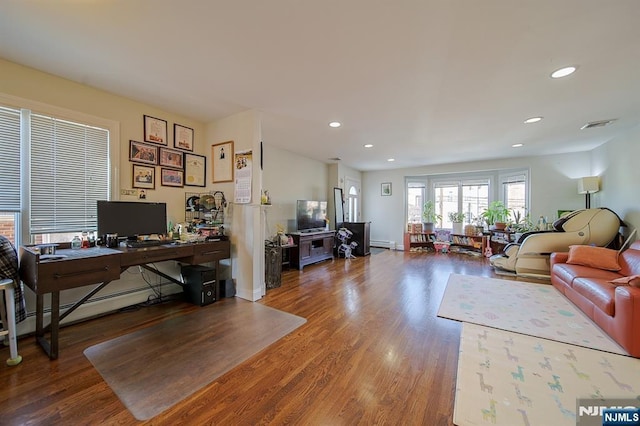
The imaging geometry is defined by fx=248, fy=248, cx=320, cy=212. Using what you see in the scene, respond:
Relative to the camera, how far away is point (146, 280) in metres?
3.08

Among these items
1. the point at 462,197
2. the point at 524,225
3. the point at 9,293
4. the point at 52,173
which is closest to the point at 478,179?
the point at 462,197

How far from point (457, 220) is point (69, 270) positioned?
768 centimetres

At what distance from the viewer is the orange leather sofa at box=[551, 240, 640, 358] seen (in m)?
2.00

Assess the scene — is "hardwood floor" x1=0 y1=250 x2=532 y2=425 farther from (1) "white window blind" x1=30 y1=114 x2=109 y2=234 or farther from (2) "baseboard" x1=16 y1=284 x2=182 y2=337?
(1) "white window blind" x1=30 y1=114 x2=109 y2=234

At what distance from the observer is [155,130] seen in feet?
10.2

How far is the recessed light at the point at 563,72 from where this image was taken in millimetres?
2201

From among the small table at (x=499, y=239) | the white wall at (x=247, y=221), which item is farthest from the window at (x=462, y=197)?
the white wall at (x=247, y=221)

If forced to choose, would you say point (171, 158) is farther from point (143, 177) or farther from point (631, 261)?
point (631, 261)

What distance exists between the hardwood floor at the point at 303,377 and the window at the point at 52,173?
41.1 inches

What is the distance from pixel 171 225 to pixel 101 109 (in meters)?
1.46

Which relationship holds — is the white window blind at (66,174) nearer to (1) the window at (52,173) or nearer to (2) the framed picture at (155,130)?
(1) the window at (52,173)

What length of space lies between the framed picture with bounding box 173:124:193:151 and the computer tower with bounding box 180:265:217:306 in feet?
5.35

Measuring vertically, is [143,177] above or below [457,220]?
above

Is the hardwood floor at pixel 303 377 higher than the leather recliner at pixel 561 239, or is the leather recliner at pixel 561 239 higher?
the leather recliner at pixel 561 239
